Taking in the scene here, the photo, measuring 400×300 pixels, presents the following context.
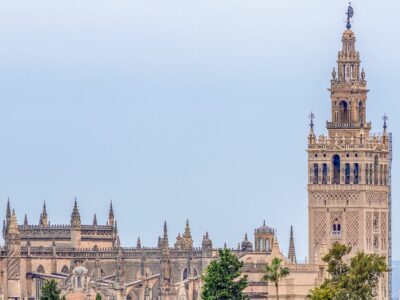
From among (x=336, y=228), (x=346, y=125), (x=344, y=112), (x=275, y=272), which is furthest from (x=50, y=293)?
(x=344, y=112)

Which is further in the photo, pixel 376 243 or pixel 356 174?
pixel 376 243

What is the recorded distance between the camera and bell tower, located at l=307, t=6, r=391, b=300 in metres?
183

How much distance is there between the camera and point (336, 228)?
183000 mm

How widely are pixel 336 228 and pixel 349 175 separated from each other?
3662 mm

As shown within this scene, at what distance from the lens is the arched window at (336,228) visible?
18275cm

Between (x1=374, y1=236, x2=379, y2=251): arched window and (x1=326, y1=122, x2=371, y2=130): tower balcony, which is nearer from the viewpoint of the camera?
(x1=374, y1=236, x2=379, y2=251): arched window

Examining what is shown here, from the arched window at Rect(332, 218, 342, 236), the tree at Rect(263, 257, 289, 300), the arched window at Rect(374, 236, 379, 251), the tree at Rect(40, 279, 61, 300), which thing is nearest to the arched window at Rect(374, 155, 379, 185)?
the arched window at Rect(374, 236, 379, 251)

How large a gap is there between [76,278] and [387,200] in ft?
76.8

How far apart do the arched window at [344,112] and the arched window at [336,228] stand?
7.00 m

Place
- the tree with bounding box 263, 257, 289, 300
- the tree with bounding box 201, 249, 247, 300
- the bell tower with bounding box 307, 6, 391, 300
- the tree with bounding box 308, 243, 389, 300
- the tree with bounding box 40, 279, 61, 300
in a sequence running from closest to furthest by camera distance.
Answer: the tree with bounding box 308, 243, 389, 300 < the tree with bounding box 40, 279, 61, 300 < the tree with bounding box 201, 249, 247, 300 < the tree with bounding box 263, 257, 289, 300 < the bell tower with bounding box 307, 6, 391, 300

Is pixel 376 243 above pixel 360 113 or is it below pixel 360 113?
below

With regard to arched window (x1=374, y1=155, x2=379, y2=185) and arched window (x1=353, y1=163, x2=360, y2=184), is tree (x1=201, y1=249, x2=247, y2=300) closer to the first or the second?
arched window (x1=353, y1=163, x2=360, y2=184)

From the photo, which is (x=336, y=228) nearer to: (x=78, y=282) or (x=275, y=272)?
(x=275, y=272)

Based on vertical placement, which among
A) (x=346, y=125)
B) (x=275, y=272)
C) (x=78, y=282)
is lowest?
(x=78, y=282)
